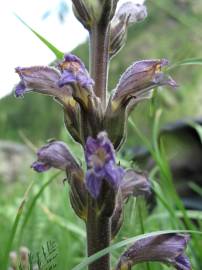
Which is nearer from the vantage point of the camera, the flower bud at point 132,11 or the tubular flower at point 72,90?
the tubular flower at point 72,90

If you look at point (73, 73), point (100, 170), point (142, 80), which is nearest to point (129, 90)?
point (142, 80)

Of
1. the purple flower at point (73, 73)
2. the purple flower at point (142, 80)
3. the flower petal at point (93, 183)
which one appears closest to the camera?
the flower petal at point (93, 183)

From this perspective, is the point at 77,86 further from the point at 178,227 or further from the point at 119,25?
the point at 178,227

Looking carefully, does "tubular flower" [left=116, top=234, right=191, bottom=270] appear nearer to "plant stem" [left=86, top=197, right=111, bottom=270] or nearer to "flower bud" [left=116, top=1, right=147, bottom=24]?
"plant stem" [left=86, top=197, right=111, bottom=270]

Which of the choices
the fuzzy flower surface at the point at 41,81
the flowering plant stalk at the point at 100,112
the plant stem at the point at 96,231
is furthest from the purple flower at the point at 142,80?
the plant stem at the point at 96,231

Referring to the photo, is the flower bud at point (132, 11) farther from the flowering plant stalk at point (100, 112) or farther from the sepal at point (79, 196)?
the sepal at point (79, 196)

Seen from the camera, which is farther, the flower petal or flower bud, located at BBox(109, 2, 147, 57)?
flower bud, located at BBox(109, 2, 147, 57)

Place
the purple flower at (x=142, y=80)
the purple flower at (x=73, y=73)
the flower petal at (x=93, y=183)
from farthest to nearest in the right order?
1. the purple flower at (x=142, y=80)
2. the purple flower at (x=73, y=73)
3. the flower petal at (x=93, y=183)

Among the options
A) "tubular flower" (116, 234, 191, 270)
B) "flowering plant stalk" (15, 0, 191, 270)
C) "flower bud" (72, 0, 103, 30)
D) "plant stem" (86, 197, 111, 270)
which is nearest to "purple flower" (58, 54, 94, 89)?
"flowering plant stalk" (15, 0, 191, 270)
